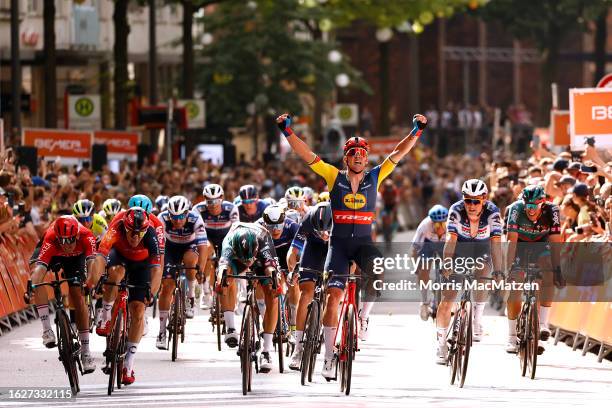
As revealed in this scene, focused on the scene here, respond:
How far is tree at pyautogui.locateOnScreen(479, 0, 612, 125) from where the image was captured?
6781cm

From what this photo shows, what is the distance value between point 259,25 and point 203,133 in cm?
590

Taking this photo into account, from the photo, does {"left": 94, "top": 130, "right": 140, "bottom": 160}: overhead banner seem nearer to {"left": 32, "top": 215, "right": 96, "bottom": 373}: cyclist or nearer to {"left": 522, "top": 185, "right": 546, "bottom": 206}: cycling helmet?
{"left": 522, "top": 185, "right": 546, "bottom": 206}: cycling helmet

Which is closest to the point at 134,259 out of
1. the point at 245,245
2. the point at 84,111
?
the point at 245,245

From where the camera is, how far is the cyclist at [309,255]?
20.5 metres

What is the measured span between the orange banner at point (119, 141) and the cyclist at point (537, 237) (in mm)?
20462

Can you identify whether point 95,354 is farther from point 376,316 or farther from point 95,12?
point 95,12

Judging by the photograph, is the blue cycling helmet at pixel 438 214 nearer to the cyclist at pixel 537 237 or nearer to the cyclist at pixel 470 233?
the cyclist at pixel 537 237

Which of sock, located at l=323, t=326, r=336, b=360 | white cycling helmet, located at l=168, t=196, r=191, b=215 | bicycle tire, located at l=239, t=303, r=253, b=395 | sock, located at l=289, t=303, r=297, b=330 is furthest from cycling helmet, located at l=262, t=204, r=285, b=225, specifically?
sock, located at l=323, t=326, r=336, b=360

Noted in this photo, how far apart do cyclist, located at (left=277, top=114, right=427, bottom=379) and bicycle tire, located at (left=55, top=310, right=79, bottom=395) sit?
7.22ft

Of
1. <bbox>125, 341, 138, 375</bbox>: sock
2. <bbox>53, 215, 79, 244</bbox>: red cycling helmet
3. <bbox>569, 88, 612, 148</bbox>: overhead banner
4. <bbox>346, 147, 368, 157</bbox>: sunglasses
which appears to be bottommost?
<bbox>125, 341, 138, 375</bbox>: sock

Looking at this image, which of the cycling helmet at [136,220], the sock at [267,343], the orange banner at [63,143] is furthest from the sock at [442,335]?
the orange banner at [63,143]

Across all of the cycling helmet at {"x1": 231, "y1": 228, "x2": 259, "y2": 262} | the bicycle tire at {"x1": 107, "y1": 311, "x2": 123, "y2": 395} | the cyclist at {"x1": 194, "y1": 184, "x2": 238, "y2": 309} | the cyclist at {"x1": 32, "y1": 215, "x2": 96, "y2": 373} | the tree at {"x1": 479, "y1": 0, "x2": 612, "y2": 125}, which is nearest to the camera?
the bicycle tire at {"x1": 107, "y1": 311, "x2": 123, "y2": 395}

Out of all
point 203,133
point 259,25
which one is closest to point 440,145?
point 259,25

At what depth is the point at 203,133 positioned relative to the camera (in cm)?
5250
